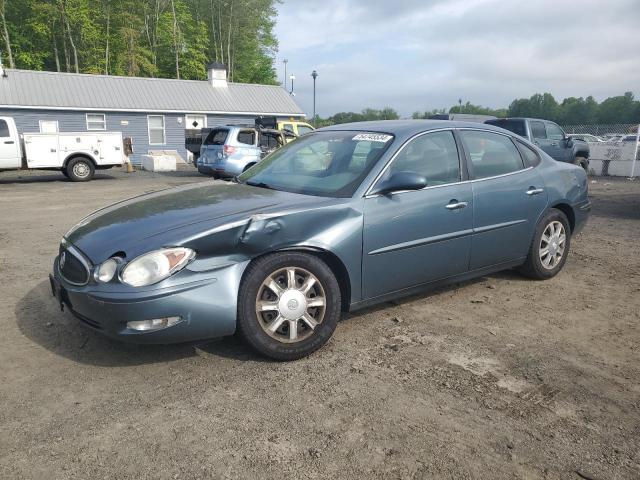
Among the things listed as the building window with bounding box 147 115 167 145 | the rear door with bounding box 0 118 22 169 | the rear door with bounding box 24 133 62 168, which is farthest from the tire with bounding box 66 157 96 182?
the building window with bounding box 147 115 167 145

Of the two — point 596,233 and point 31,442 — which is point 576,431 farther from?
point 596,233

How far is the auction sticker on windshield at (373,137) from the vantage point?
3.97m

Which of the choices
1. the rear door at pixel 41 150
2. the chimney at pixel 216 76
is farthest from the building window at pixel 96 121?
the rear door at pixel 41 150

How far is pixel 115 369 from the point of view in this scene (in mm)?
3141

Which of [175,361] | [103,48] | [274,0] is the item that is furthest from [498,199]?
[274,0]

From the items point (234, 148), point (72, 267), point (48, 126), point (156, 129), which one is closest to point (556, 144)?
point (234, 148)

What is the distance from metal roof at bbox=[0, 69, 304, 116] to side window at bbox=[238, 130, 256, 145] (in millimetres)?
13423

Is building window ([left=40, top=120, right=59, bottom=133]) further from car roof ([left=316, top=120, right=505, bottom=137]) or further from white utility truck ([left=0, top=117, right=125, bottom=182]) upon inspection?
car roof ([left=316, top=120, right=505, bottom=137])

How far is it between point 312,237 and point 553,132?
14.6m

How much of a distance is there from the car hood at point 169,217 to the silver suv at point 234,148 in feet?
33.7

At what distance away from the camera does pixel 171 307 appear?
114 inches

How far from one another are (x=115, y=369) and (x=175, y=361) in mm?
360

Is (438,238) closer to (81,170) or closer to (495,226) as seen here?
(495,226)

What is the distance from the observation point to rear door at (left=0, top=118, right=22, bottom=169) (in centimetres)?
1491
